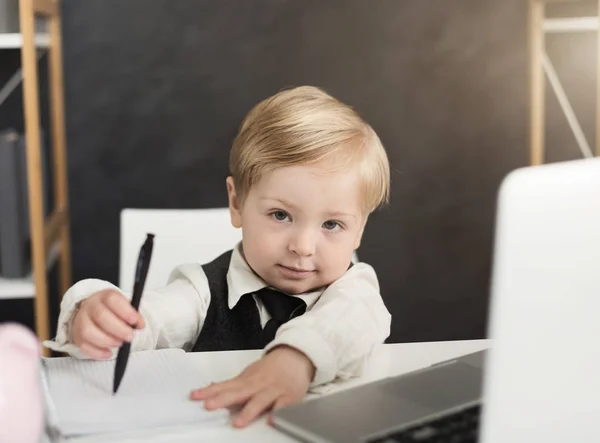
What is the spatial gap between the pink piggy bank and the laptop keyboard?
0.24m

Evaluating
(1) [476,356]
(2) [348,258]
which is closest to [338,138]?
(2) [348,258]

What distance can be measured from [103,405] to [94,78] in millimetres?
1448

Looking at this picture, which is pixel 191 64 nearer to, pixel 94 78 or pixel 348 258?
pixel 94 78

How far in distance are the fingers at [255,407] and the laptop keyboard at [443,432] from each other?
108 millimetres

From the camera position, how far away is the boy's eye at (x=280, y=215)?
1084 mm

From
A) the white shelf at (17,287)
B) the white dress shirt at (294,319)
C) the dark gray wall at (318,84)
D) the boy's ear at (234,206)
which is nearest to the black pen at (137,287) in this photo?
the white dress shirt at (294,319)

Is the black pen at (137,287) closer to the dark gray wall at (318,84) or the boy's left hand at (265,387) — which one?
the boy's left hand at (265,387)

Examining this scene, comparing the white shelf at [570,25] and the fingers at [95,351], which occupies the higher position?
the white shelf at [570,25]

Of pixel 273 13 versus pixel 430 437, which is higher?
pixel 273 13

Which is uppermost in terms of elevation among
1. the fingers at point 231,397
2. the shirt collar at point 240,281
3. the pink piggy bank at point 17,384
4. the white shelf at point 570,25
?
the white shelf at point 570,25

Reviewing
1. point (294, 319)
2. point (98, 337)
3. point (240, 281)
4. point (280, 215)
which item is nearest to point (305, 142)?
point (280, 215)

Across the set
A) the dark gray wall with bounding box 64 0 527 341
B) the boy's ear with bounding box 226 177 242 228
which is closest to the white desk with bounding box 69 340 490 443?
the boy's ear with bounding box 226 177 242 228

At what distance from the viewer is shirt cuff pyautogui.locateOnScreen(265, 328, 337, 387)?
78cm

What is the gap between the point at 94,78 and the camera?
2020mm
